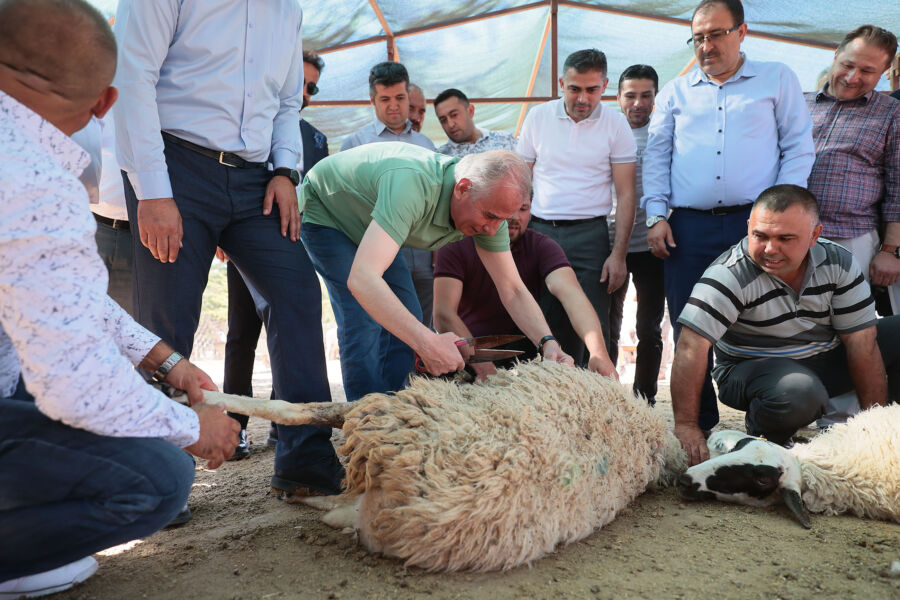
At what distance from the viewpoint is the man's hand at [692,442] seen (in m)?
2.54

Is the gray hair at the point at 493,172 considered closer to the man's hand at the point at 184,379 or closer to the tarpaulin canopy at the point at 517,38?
the man's hand at the point at 184,379

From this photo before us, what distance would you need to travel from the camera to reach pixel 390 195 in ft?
7.50

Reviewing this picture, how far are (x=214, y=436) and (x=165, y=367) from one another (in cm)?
35

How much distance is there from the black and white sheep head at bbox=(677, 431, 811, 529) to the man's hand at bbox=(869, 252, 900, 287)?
176cm

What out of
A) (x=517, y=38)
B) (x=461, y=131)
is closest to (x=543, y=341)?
(x=461, y=131)

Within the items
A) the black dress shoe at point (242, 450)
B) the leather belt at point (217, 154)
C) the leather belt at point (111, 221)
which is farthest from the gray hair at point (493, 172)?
the black dress shoe at point (242, 450)

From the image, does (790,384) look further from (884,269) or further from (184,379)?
(184,379)

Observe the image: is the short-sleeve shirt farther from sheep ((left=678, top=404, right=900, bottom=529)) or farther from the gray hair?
sheep ((left=678, top=404, right=900, bottom=529))

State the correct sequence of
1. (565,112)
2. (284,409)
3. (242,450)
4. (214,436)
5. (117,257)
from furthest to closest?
(565,112), (242,450), (117,257), (284,409), (214,436)

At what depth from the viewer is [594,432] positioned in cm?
204

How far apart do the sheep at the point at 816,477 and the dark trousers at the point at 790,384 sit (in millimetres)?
529

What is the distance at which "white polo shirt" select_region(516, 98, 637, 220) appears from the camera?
3.92m

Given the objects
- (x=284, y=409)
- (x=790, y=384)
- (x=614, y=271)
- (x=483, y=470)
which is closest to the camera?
(x=483, y=470)

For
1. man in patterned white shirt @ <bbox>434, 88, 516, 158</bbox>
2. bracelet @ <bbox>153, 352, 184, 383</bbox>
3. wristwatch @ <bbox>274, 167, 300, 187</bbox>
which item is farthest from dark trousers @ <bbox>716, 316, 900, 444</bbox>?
bracelet @ <bbox>153, 352, 184, 383</bbox>
